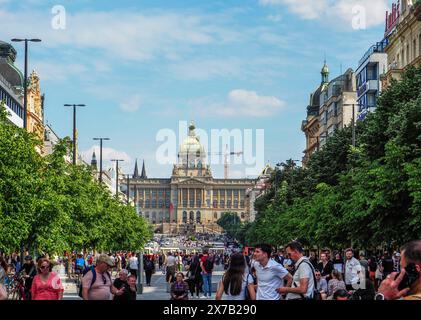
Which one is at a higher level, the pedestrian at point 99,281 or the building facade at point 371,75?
the building facade at point 371,75

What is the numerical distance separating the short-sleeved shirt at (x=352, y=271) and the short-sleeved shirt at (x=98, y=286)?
9005 millimetres

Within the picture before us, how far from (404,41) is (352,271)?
51.6 meters

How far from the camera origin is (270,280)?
45.7ft

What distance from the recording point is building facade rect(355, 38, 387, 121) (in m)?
92.6

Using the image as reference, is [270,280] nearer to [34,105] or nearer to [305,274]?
[305,274]

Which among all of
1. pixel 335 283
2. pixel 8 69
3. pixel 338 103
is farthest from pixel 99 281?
pixel 338 103

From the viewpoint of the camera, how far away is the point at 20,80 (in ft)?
354

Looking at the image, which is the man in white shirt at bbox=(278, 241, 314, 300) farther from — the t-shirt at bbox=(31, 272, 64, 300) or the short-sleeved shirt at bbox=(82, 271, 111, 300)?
the t-shirt at bbox=(31, 272, 64, 300)

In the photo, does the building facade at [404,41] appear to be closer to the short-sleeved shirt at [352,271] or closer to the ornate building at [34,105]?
the short-sleeved shirt at [352,271]

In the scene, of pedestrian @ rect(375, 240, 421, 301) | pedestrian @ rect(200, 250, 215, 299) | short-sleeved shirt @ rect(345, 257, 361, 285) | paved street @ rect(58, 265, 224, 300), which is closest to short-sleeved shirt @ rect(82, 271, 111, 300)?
pedestrian @ rect(375, 240, 421, 301)

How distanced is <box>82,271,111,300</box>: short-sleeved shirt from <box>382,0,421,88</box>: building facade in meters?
50.6

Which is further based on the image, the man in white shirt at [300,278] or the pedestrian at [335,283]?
the pedestrian at [335,283]

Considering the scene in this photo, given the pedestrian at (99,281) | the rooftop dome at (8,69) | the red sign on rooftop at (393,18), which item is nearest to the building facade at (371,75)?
the red sign on rooftop at (393,18)

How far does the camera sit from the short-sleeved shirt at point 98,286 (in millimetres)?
14320
